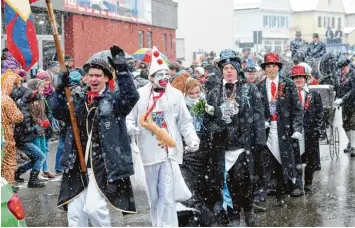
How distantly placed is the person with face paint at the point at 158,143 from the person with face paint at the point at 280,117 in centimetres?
220

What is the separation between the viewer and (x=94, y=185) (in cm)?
609

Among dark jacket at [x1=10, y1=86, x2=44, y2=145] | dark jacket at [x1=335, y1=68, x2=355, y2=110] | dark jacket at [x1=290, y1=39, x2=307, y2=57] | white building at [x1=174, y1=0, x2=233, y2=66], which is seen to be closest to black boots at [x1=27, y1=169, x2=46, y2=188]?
dark jacket at [x1=10, y1=86, x2=44, y2=145]

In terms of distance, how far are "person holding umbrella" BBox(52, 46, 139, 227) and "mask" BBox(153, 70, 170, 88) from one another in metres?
1.05

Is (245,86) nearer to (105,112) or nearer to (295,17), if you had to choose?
(105,112)

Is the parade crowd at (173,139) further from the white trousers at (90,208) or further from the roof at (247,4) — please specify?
the roof at (247,4)

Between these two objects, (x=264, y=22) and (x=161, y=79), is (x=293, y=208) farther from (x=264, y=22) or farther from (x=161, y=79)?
(x=264, y=22)

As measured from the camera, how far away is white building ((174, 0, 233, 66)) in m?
48.1

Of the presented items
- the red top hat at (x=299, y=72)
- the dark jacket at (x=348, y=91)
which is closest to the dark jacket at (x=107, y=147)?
the red top hat at (x=299, y=72)

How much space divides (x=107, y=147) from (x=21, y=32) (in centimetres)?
129

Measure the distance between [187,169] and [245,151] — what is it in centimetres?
72

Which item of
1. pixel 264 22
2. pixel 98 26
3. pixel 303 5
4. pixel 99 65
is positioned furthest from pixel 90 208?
pixel 303 5

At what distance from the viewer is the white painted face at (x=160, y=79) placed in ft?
23.9

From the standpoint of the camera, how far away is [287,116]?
30.3ft

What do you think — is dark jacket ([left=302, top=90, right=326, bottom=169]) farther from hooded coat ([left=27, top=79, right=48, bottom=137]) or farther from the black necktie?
hooded coat ([left=27, top=79, right=48, bottom=137])
